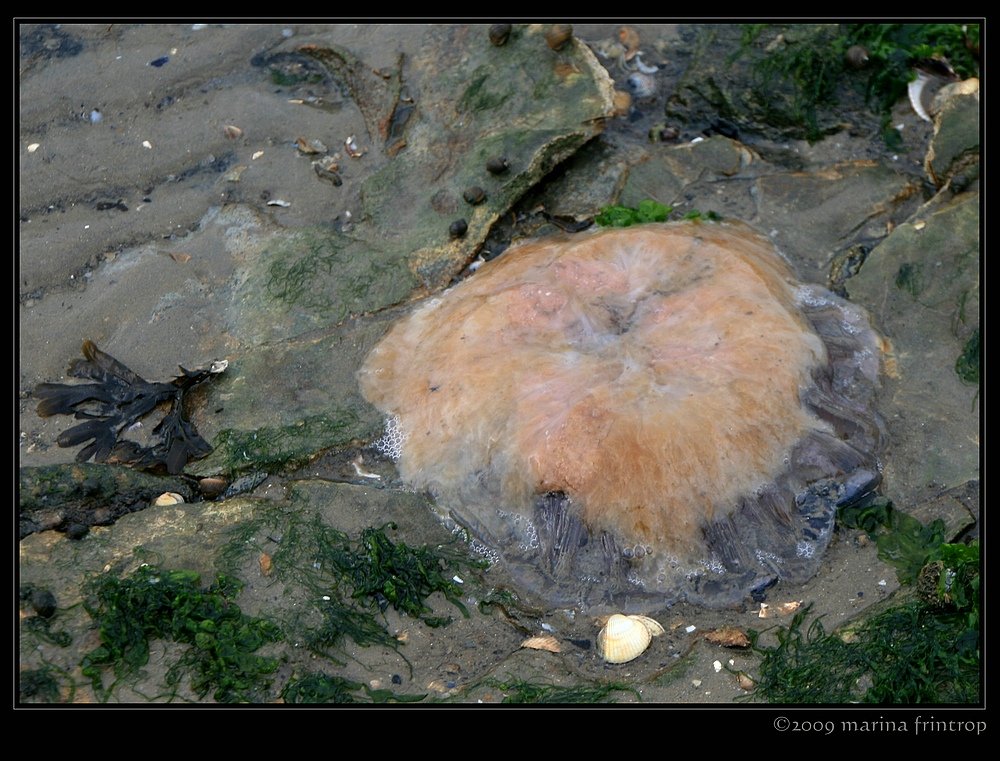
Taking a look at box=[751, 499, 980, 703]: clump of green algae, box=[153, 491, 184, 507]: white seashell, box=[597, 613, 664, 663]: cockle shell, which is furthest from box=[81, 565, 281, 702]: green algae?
box=[751, 499, 980, 703]: clump of green algae

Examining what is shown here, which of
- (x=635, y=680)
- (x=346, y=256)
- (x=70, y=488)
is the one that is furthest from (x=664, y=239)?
(x=70, y=488)

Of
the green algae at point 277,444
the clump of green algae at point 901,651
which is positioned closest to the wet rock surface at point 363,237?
the green algae at point 277,444

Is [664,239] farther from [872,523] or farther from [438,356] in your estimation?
[872,523]

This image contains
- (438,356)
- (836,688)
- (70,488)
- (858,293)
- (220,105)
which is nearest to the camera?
(836,688)

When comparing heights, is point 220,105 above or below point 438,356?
above

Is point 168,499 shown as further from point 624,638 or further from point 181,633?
point 624,638
